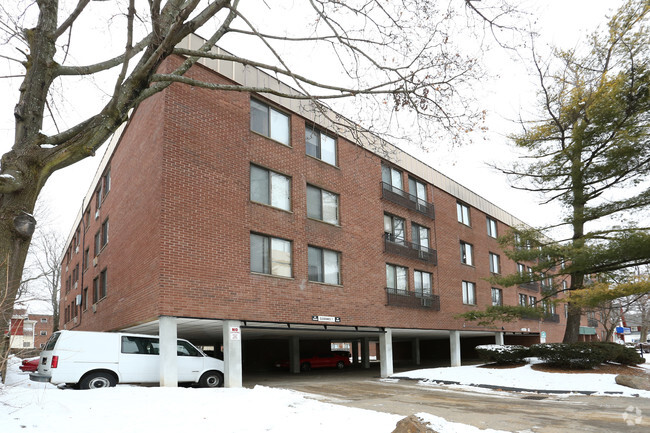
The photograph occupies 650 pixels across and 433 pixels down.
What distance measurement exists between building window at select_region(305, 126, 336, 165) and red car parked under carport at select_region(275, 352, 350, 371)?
1232 centimetres

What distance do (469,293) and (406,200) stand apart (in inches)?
340

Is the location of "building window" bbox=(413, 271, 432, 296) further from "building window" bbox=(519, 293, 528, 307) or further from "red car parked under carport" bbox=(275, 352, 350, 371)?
"building window" bbox=(519, 293, 528, 307)

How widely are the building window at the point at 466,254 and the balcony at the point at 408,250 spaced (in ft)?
13.3

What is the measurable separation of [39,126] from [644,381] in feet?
58.0

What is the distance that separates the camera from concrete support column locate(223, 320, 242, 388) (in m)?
15.0

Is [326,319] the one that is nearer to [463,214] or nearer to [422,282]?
[422,282]

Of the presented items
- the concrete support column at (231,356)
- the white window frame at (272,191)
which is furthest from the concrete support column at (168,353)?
the white window frame at (272,191)

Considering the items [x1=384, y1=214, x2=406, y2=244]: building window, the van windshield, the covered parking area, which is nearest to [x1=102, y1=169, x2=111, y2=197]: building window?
the covered parking area

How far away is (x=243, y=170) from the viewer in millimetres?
16578

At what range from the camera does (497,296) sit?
34.2m

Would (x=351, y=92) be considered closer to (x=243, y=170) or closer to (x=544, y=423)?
(x=544, y=423)

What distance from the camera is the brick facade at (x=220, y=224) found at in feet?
47.6

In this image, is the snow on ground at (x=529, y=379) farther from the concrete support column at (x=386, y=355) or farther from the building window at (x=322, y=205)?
the building window at (x=322, y=205)

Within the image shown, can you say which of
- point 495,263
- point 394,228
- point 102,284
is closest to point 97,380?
point 102,284
